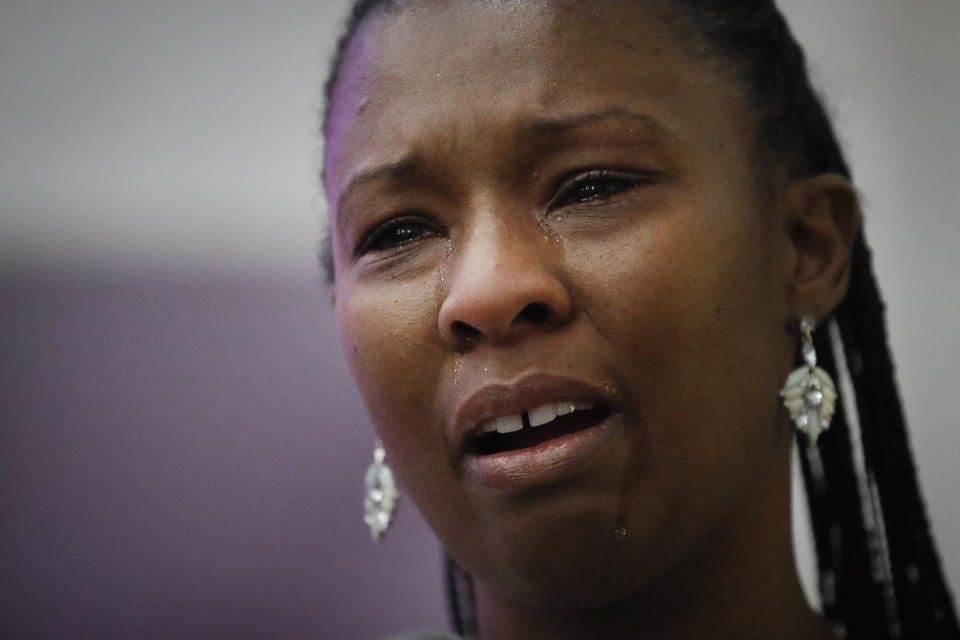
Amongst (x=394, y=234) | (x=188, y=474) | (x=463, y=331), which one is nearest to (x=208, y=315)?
(x=188, y=474)

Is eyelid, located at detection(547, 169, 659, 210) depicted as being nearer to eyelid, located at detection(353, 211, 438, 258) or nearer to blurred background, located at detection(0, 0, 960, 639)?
eyelid, located at detection(353, 211, 438, 258)

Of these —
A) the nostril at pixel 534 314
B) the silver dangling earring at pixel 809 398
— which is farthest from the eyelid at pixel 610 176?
the silver dangling earring at pixel 809 398

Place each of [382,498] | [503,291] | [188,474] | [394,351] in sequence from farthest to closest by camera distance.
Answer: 1. [188,474]
2. [382,498]
3. [394,351]
4. [503,291]

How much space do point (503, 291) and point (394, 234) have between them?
0.21 metres

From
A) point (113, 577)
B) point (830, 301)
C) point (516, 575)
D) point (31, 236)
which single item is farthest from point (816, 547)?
point (31, 236)

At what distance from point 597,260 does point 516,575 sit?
0.29 meters

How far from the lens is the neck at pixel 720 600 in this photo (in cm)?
81

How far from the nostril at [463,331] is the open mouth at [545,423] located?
0.08m

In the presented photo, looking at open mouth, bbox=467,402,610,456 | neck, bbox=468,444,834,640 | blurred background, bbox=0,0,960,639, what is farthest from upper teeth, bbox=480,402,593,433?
blurred background, bbox=0,0,960,639

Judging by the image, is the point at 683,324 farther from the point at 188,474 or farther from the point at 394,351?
the point at 188,474

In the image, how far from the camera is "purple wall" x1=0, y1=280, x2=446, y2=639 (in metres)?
1.53

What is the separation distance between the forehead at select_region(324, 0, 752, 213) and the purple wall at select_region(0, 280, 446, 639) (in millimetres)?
910

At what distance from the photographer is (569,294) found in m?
0.73

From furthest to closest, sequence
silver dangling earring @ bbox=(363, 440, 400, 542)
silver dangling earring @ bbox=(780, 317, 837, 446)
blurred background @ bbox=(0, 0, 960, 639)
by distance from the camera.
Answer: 1. blurred background @ bbox=(0, 0, 960, 639)
2. silver dangling earring @ bbox=(363, 440, 400, 542)
3. silver dangling earring @ bbox=(780, 317, 837, 446)
